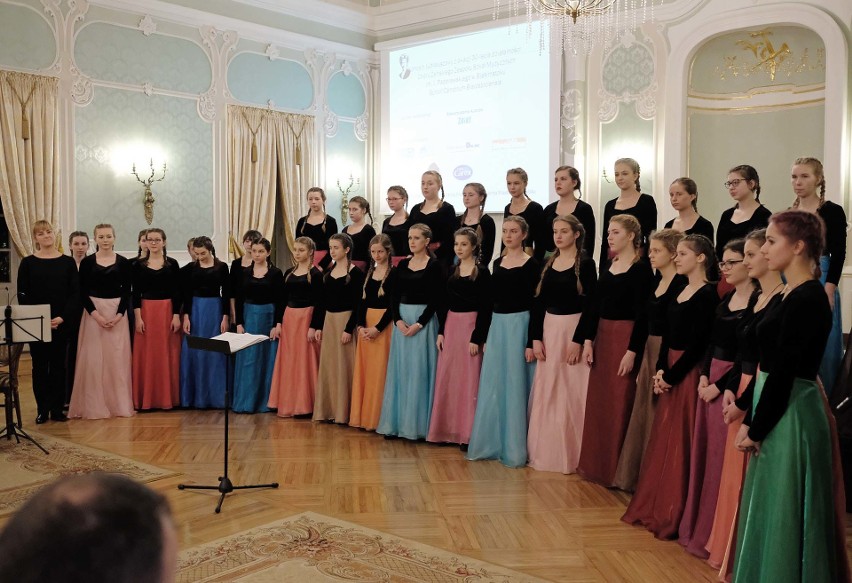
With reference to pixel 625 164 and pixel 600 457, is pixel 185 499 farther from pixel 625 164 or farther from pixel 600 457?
pixel 625 164

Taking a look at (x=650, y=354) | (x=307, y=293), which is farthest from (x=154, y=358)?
(x=650, y=354)

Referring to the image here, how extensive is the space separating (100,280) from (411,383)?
2.70m

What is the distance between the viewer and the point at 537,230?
19.9 ft

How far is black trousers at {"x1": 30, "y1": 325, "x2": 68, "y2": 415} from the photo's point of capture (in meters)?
6.47

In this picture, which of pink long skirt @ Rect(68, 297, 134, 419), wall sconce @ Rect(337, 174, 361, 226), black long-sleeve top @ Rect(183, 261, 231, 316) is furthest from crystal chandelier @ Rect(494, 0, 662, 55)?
pink long skirt @ Rect(68, 297, 134, 419)

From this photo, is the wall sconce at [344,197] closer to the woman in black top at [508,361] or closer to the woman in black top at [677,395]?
the woman in black top at [508,361]

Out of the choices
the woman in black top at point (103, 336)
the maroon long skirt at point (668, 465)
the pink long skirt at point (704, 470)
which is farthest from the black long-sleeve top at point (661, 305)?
the woman in black top at point (103, 336)

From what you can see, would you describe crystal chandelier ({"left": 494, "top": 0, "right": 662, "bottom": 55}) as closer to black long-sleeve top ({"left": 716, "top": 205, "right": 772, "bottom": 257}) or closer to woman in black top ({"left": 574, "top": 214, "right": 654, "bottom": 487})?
black long-sleeve top ({"left": 716, "top": 205, "right": 772, "bottom": 257})

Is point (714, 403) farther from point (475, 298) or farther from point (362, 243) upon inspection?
point (362, 243)

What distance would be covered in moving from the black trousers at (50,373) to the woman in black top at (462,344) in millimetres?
2994

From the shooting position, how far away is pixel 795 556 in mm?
2893

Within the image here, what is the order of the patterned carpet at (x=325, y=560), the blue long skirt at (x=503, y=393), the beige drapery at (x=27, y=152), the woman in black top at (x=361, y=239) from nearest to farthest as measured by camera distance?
the patterned carpet at (x=325, y=560)
the blue long skirt at (x=503, y=393)
the woman in black top at (x=361, y=239)
the beige drapery at (x=27, y=152)

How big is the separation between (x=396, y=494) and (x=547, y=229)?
2282mm

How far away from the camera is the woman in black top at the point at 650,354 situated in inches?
176
